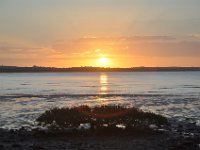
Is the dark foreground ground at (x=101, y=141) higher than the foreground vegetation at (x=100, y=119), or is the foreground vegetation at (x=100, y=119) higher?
the foreground vegetation at (x=100, y=119)

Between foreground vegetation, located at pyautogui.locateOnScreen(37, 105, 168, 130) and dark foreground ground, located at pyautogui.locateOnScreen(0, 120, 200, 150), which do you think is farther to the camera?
foreground vegetation, located at pyautogui.locateOnScreen(37, 105, 168, 130)

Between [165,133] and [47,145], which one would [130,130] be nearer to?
[165,133]

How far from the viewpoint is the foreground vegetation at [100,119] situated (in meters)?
31.3

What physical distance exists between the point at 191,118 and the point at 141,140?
48.1ft

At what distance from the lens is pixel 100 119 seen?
31.6 m

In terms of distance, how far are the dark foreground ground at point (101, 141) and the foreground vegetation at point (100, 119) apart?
5.39 ft

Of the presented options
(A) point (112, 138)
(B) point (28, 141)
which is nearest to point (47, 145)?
(B) point (28, 141)

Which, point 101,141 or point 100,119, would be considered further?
point 100,119

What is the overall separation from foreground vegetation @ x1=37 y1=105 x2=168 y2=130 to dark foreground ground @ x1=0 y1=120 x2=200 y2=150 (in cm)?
164

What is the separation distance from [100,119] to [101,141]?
4861 mm

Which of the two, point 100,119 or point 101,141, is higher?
point 100,119

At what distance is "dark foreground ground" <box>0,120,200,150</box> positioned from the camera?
2453cm

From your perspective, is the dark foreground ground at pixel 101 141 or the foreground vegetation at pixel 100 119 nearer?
the dark foreground ground at pixel 101 141

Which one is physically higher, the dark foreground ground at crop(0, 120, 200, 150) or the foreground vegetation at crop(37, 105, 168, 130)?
the foreground vegetation at crop(37, 105, 168, 130)
